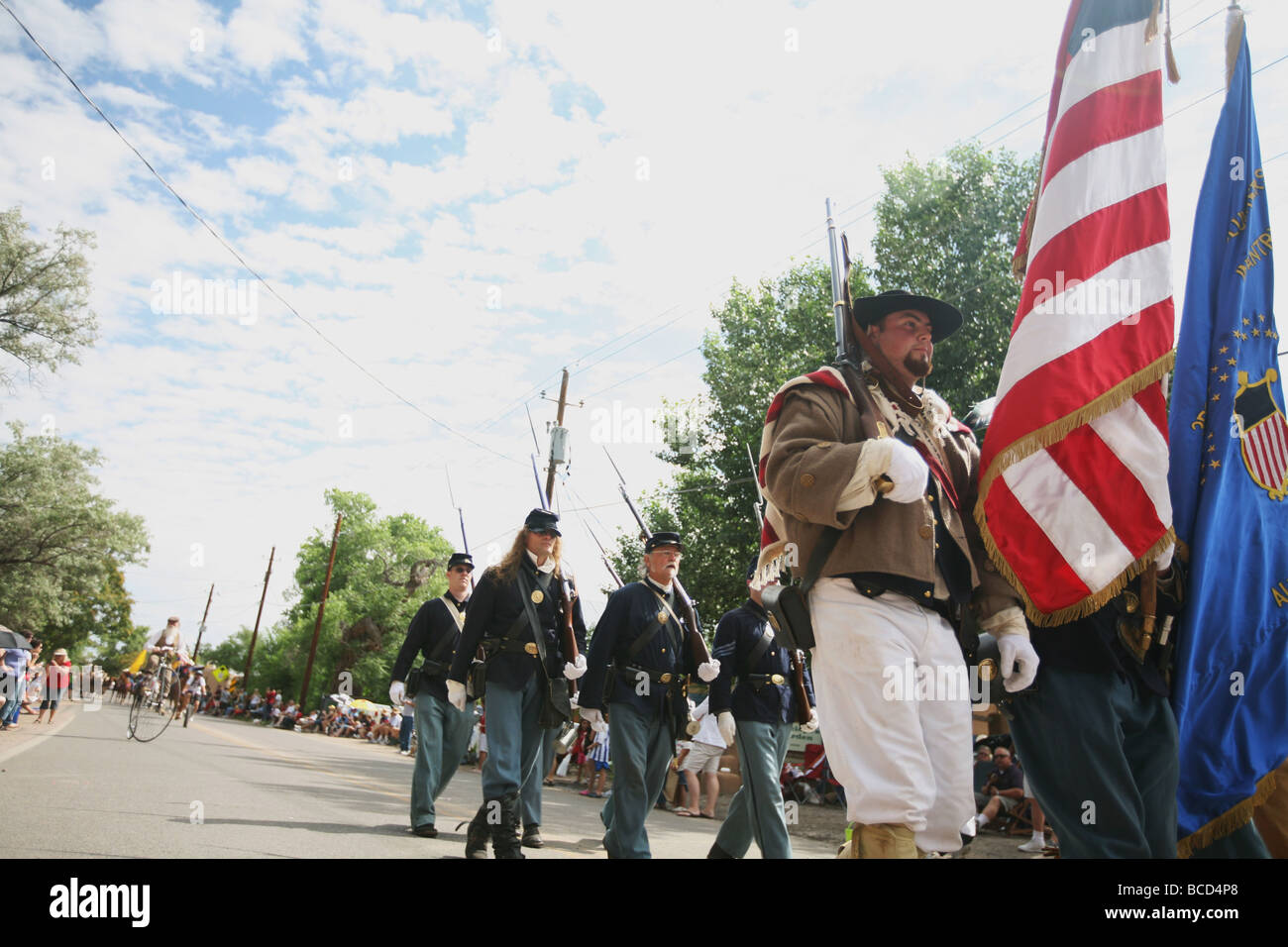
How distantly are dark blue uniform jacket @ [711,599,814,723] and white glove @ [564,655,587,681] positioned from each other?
37.3 inches

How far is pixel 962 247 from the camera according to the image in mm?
20344

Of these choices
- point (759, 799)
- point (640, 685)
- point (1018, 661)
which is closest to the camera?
point (1018, 661)

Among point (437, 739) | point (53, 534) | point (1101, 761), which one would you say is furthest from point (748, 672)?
point (53, 534)

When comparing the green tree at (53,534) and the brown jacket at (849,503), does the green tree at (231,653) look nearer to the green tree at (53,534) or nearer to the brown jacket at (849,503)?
the green tree at (53,534)

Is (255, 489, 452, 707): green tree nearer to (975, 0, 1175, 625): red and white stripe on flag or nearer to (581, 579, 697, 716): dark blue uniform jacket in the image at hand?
(581, 579, 697, 716): dark blue uniform jacket

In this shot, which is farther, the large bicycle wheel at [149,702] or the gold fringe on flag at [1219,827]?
the large bicycle wheel at [149,702]

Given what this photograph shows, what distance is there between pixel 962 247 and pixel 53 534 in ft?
97.9

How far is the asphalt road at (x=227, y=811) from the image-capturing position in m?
5.42

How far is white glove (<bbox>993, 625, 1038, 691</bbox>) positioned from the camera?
3266mm

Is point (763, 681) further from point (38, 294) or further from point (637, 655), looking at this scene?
point (38, 294)

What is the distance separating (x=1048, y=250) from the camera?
13.1 feet

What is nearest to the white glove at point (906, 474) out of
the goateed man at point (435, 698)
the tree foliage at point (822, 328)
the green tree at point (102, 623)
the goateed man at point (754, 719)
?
the goateed man at point (754, 719)

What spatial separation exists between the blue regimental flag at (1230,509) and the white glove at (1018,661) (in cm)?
69

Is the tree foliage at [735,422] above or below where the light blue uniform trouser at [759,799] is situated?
above
